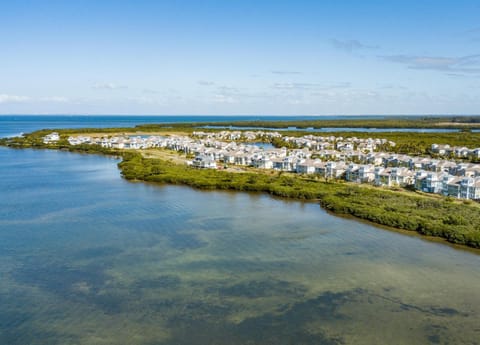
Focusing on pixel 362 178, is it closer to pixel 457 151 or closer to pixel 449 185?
pixel 449 185

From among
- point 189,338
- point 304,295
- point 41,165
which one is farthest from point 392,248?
point 41,165

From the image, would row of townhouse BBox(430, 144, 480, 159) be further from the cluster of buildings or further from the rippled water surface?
the rippled water surface

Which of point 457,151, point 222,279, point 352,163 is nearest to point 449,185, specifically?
point 352,163

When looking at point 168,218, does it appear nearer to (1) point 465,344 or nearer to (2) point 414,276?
(2) point 414,276

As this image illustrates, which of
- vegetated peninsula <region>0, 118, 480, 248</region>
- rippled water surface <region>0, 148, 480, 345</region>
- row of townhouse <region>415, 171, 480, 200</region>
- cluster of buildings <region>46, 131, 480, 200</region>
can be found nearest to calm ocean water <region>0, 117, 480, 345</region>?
rippled water surface <region>0, 148, 480, 345</region>

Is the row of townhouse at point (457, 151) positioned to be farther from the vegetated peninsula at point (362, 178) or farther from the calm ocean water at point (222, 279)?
the calm ocean water at point (222, 279)

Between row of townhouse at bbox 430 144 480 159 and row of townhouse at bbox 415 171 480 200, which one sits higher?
row of townhouse at bbox 430 144 480 159
